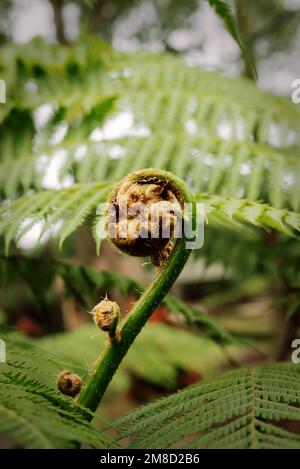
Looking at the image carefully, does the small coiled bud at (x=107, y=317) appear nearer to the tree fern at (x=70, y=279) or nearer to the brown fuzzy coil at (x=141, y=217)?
the brown fuzzy coil at (x=141, y=217)

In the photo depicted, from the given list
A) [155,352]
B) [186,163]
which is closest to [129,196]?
[186,163]

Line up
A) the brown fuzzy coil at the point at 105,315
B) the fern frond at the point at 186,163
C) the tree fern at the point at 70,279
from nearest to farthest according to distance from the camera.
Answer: the brown fuzzy coil at the point at 105,315 → the fern frond at the point at 186,163 → the tree fern at the point at 70,279

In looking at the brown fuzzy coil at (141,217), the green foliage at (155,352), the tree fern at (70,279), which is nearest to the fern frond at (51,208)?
the brown fuzzy coil at (141,217)

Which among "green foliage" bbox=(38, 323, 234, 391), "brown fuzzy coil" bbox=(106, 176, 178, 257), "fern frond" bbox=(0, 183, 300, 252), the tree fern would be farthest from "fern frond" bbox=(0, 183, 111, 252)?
"green foliage" bbox=(38, 323, 234, 391)
